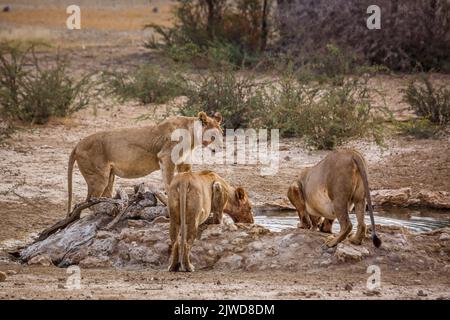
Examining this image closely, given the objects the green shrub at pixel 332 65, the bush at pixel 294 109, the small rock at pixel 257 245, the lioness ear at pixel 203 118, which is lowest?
the small rock at pixel 257 245

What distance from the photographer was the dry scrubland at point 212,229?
841 cm

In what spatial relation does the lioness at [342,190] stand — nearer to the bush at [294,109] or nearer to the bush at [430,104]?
the bush at [294,109]

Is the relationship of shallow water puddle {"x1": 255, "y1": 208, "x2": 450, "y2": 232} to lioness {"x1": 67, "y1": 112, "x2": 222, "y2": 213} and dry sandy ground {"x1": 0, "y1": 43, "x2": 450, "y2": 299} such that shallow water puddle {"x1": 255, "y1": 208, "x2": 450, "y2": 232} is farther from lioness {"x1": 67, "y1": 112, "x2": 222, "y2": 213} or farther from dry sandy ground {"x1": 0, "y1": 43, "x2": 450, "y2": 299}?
lioness {"x1": 67, "y1": 112, "x2": 222, "y2": 213}

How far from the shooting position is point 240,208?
10.6 meters

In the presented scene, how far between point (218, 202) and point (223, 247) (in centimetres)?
55

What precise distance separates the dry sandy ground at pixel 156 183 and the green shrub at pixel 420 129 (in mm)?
231

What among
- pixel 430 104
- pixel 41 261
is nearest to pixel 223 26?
pixel 430 104

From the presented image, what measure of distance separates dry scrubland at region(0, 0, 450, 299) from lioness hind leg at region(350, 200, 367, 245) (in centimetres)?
16

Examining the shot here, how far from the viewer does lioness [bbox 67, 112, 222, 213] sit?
1119 cm

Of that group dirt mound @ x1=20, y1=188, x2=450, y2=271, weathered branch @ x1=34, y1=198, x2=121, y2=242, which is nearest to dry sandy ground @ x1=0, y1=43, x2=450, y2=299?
dirt mound @ x1=20, y1=188, x2=450, y2=271

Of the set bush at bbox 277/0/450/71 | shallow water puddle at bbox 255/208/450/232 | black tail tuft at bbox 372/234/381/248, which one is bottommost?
shallow water puddle at bbox 255/208/450/232

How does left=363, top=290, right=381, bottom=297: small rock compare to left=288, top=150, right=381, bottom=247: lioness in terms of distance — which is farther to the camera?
left=288, top=150, right=381, bottom=247: lioness

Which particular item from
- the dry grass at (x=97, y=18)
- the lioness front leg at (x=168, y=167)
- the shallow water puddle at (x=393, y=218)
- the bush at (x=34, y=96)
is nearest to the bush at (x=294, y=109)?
the bush at (x=34, y=96)
